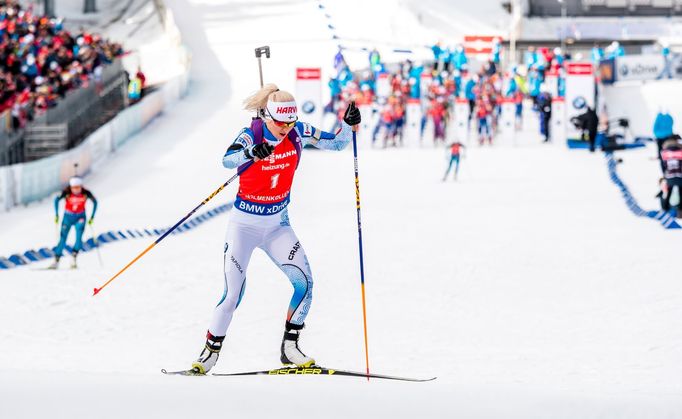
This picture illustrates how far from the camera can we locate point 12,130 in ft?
84.0

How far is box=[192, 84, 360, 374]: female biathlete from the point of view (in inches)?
288

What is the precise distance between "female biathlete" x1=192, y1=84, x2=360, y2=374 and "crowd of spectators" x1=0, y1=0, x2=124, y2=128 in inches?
785

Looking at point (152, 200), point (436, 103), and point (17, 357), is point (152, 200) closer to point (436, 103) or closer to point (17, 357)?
point (436, 103)

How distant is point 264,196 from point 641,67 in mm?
35885

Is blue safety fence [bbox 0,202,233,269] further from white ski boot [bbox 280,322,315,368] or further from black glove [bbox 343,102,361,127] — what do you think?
black glove [bbox 343,102,361,127]

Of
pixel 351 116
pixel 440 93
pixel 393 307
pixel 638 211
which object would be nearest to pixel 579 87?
pixel 440 93

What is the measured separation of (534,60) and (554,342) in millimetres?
26088

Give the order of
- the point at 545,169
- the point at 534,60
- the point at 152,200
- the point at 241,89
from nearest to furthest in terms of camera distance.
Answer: the point at 152,200
the point at 545,169
the point at 534,60
the point at 241,89

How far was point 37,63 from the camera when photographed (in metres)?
30.9

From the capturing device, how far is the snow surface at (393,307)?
5.89m

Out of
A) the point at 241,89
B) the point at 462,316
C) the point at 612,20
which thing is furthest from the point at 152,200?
the point at 612,20

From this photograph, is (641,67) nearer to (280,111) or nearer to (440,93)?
(440,93)

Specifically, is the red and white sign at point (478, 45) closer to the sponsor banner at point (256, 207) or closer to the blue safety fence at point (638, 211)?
the blue safety fence at point (638, 211)

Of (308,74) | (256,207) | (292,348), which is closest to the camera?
(256,207)
